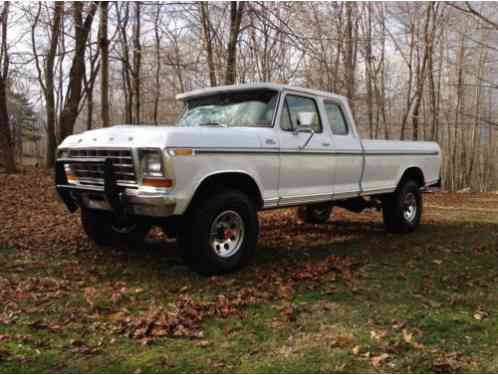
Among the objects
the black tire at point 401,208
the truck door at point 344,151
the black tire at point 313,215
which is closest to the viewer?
the truck door at point 344,151

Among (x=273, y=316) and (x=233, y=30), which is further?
(x=233, y=30)

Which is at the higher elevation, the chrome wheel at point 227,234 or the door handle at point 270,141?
the door handle at point 270,141

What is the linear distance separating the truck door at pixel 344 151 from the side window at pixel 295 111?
280 millimetres

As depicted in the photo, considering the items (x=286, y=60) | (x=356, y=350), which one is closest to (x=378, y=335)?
(x=356, y=350)

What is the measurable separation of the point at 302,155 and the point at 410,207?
335 centimetres

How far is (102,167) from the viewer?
5.04 meters

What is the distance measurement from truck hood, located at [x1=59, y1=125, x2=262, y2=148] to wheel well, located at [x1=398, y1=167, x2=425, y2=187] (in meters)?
3.86

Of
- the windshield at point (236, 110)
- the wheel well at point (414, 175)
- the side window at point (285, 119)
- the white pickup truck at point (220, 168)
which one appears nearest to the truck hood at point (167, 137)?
the white pickup truck at point (220, 168)

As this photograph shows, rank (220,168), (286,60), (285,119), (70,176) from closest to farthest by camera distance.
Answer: (220,168), (70,176), (285,119), (286,60)

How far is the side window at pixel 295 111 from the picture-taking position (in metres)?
6.03

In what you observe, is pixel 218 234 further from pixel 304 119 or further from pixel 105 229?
pixel 105 229

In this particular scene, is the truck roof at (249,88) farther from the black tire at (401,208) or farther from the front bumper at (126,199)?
the black tire at (401,208)

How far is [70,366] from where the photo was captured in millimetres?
3127

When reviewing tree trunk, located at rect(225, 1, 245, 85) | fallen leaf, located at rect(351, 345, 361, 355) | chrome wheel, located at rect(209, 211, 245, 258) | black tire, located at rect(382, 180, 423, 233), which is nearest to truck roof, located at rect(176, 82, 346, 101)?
chrome wheel, located at rect(209, 211, 245, 258)
